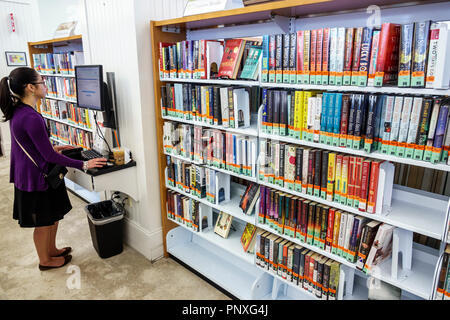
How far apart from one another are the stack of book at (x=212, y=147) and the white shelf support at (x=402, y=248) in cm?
89

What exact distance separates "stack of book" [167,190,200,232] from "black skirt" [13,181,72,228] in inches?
36.6

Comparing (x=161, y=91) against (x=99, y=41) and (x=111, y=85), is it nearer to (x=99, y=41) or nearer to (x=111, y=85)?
(x=111, y=85)

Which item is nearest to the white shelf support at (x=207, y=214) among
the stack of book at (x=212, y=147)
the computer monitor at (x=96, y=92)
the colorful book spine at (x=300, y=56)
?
the stack of book at (x=212, y=147)

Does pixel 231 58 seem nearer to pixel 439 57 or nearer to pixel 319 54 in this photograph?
pixel 319 54

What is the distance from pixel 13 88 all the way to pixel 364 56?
2.32 m

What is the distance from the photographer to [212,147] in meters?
2.34

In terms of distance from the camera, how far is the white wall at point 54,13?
499 centimetres

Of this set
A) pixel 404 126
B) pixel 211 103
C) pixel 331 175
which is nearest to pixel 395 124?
pixel 404 126

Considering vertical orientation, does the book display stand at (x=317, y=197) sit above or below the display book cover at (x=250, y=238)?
above

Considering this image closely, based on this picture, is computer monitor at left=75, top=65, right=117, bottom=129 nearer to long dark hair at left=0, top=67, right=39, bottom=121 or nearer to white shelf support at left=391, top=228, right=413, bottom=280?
long dark hair at left=0, top=67, right=39, bottom=121

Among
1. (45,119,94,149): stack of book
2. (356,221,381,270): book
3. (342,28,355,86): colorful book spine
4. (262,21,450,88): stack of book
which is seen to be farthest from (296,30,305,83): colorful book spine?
(45,119,94,149): stack of book

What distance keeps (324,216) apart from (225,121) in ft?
2.90

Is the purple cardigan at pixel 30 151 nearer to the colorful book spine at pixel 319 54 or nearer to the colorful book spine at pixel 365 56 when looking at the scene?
the colorful book spine at pixel 319 54
